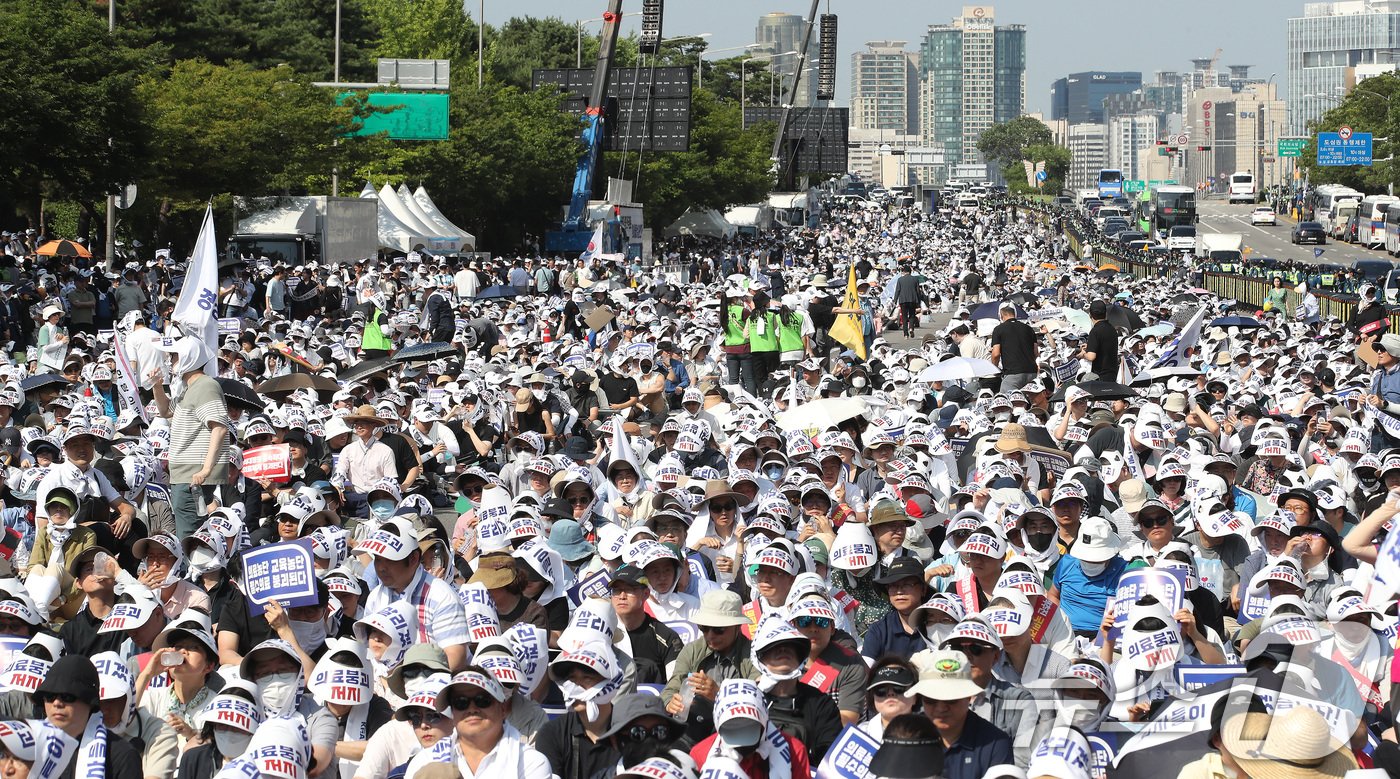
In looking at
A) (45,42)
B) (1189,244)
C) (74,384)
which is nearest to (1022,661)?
(74,384)

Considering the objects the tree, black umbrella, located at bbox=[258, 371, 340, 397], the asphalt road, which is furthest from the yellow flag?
the asphalt road

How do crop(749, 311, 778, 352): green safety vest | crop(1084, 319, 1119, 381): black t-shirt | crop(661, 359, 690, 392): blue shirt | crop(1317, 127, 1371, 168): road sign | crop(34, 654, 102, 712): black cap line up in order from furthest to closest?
crop(1317, 127, 1371, 168): road sign, crop(749, 311, 778, 352): green safety vest, crop(661, 359, 690, 392): blue shirt, crop(1084, 319, 1119, 381): black t-shirt, crop(34, 654, 102, 712): black cap

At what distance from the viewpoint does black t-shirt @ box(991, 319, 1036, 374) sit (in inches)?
715

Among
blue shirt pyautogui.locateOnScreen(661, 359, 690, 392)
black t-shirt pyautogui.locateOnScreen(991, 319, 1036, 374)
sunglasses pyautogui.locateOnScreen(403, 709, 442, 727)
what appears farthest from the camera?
blue shirt pyautogui.locateOnScreen(661, 359, 690, 392)

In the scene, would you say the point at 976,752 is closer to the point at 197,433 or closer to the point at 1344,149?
the point at 197,433

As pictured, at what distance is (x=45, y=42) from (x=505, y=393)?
1909 cm

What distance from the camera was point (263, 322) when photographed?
24.3 m

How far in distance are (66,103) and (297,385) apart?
17.4 m

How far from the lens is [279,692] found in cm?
698

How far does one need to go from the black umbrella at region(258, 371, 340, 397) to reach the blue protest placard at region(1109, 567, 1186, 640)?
10.4 metres

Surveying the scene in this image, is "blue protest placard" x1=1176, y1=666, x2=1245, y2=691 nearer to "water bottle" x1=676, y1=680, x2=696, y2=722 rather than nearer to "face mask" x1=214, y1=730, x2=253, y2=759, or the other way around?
"water bottle" x1=676, y1=680, x2=696, y2=722

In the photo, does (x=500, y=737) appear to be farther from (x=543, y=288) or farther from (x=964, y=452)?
(x=543, y=288)

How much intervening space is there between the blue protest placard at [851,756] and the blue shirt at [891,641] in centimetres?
160

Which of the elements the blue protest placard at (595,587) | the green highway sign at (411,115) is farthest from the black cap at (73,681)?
the green highway sign at (411,115)
